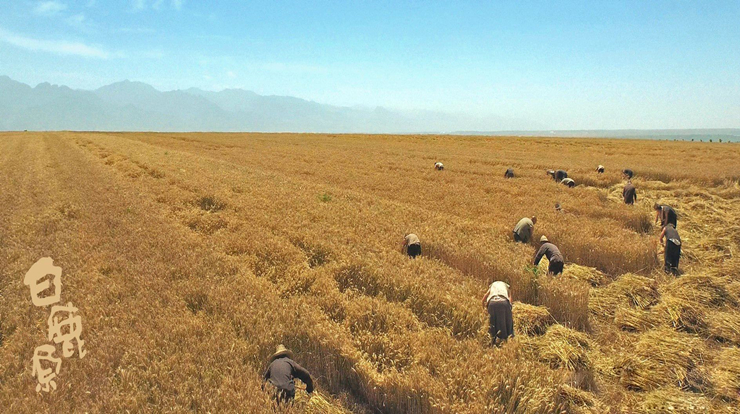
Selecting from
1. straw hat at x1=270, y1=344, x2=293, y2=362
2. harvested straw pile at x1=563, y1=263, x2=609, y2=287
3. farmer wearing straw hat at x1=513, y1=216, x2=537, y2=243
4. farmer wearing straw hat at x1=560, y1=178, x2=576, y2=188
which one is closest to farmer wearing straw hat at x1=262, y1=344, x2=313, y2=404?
straw hat at x1=270, y1=344, x2=293, y2=362

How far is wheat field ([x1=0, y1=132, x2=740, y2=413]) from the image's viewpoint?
16.8 ft

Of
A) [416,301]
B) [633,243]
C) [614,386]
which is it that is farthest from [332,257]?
[633,243]

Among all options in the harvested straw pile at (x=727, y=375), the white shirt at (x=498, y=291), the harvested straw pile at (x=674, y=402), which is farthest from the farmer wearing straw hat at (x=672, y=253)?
the white shirt at (x=498, y=291)

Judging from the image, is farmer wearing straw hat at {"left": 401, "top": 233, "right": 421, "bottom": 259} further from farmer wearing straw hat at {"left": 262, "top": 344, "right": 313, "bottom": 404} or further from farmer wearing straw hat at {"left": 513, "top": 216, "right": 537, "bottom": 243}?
farmer wearing straw hat at {"left": 262, "top": 344, "right": 313, "bottom": 404}

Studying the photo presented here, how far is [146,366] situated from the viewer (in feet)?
17.4

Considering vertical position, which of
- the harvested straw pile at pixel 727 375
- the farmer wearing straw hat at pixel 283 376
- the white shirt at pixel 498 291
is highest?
the white shirt at pixel 498 291

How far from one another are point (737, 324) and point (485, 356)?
6.71 m

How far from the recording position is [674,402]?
569 centimetres

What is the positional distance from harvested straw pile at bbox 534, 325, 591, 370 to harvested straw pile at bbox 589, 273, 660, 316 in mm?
2007

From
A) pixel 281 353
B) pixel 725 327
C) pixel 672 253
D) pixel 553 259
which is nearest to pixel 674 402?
pixel 725 327

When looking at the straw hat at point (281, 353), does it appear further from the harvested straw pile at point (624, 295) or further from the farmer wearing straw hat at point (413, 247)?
the harvested straw pile at point (624, 295)

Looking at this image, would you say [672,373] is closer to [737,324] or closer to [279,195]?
[737,324]

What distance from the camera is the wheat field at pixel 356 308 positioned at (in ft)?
16.8

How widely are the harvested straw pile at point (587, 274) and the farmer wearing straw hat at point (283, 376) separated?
8537 mm
